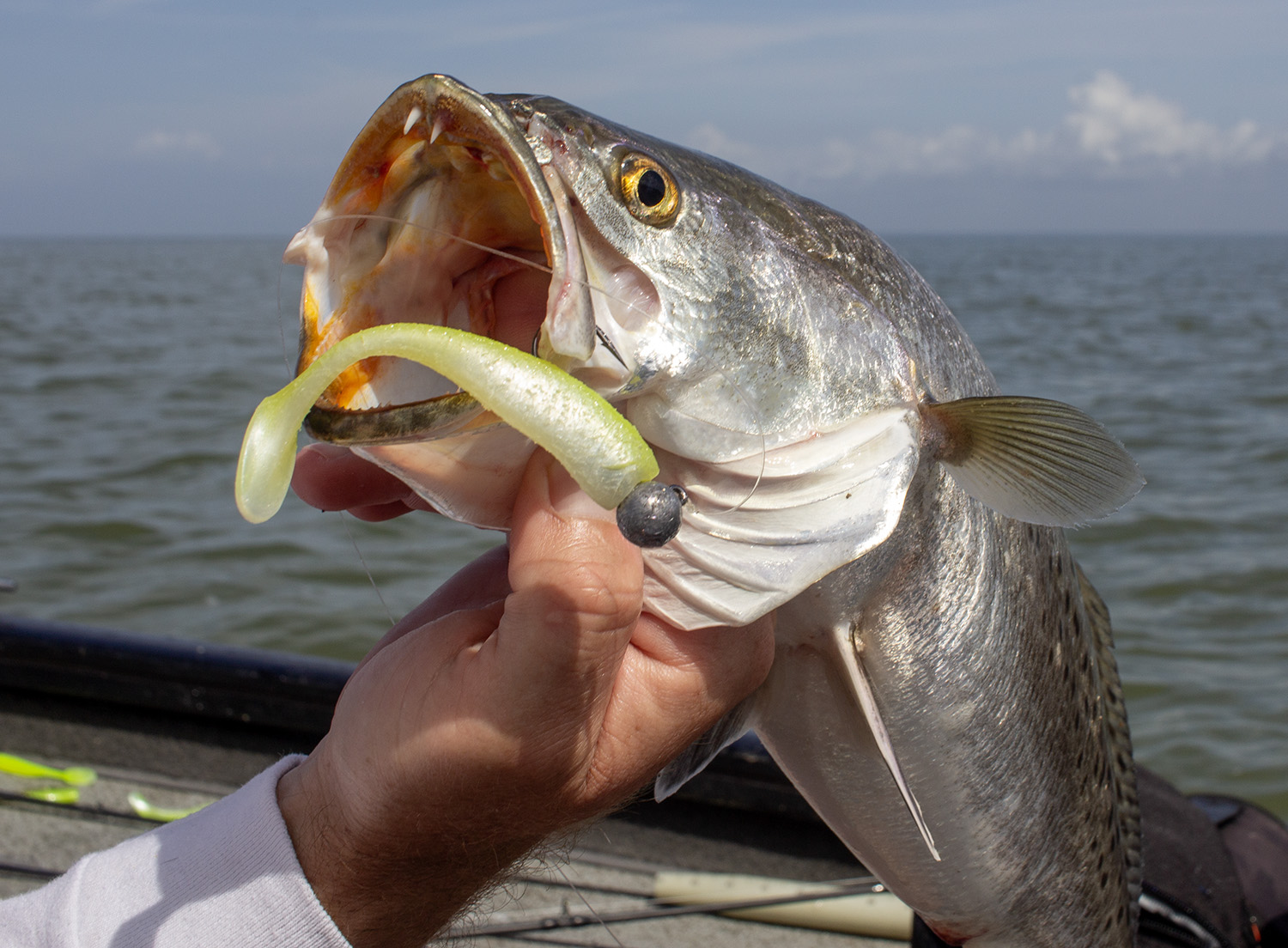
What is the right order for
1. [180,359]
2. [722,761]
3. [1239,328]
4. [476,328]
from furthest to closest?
1. [1239,328]
2. [180,359]
3. [722,761]
4. [476,328]

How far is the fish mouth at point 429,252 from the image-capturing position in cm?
110

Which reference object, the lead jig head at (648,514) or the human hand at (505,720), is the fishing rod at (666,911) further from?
the lead jig head at (648,514)

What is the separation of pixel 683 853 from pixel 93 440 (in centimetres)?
953

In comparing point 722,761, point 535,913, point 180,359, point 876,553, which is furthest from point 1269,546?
point 180,359

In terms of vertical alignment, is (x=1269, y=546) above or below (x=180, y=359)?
above

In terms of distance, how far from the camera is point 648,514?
102 cm

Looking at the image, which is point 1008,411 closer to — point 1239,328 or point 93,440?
point 93,440

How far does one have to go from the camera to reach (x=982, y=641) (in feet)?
5.67

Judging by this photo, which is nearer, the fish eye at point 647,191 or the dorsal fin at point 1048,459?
the fish eye at point 647,191

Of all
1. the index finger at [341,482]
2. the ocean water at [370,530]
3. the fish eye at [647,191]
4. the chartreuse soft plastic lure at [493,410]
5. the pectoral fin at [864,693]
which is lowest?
the ocean water at [370,530]

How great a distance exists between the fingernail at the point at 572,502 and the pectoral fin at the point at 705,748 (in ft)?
2.20

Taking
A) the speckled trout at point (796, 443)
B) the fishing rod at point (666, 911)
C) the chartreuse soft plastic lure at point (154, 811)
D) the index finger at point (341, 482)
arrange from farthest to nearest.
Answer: the chartreuse soft plastic lure at point (154, 811) → the fishing rod at point (666, 911) → the index finger at point (341, 482) → the speckled trout at point (796, 443)

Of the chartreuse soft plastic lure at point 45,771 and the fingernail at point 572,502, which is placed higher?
the fingernail at point 572,502

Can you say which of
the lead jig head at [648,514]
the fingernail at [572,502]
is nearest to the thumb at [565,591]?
the fingernail at [572,502]
